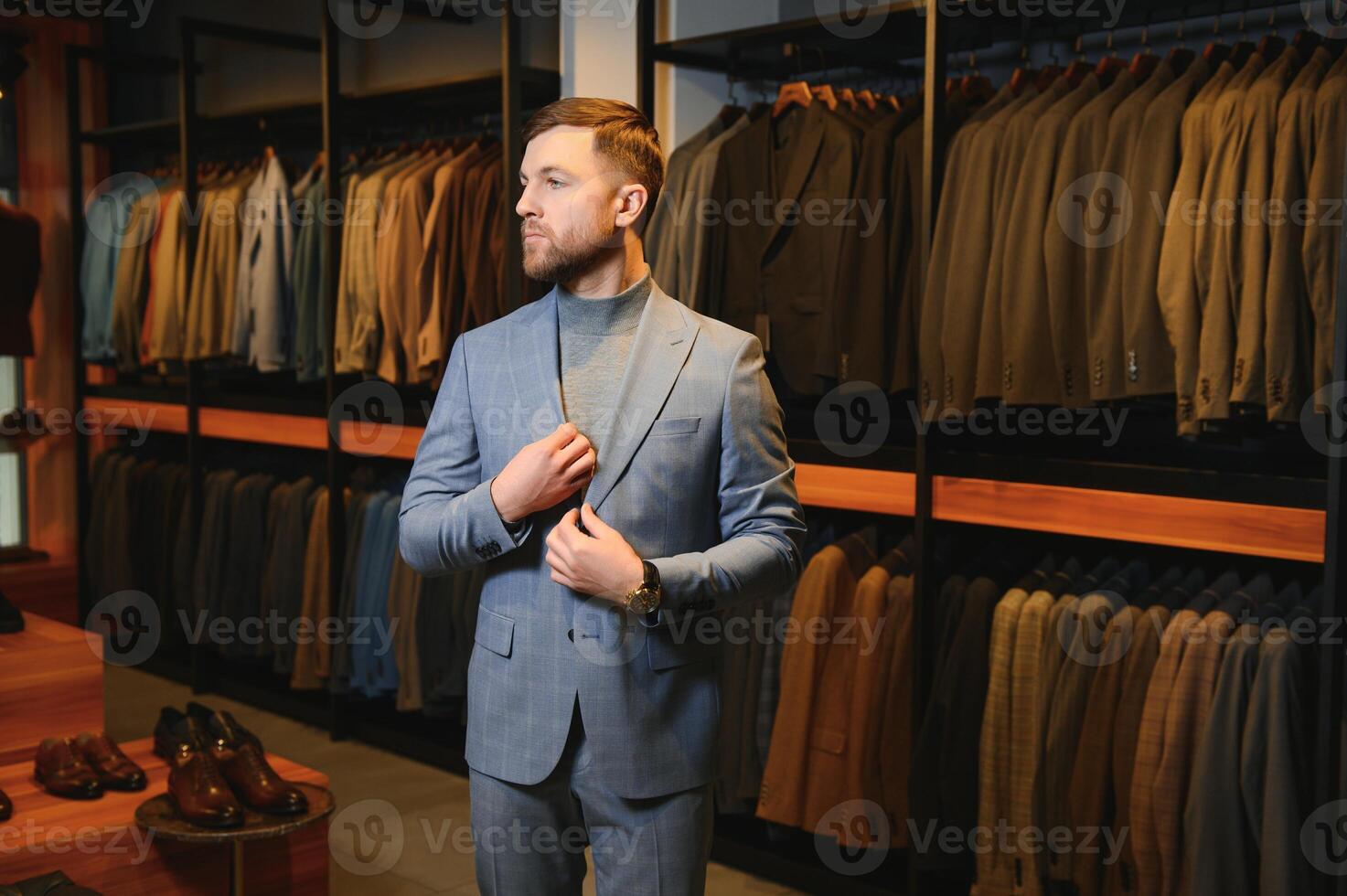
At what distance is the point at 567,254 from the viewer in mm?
1580

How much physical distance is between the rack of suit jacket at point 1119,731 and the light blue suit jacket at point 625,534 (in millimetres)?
1320


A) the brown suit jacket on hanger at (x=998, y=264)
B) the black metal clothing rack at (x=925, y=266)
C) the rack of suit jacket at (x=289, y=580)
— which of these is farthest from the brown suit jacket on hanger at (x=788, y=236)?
the rack of suit jacket at (x=289, y=580)

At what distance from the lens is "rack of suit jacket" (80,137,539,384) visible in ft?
13.4

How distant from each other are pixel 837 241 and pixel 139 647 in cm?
372

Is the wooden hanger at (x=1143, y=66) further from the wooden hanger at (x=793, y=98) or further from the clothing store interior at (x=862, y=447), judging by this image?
the wooden hanger at (x=793, y=98)

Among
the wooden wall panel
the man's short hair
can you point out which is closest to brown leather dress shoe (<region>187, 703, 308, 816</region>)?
the man's short hair

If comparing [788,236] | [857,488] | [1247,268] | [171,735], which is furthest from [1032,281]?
[171,735]

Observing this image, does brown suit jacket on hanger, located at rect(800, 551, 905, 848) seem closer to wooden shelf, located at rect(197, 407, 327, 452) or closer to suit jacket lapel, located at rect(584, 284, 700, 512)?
suit jacket lapel, located at rect(584, 284, 700, 512)

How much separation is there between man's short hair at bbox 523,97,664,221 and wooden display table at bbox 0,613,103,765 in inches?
82.2

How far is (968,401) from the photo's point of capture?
2949 millimetres

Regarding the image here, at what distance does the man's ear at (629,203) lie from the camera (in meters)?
1.58

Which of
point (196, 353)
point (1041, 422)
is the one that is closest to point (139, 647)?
point (196, 353)

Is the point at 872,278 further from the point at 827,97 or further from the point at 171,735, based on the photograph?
the point at 171,735
